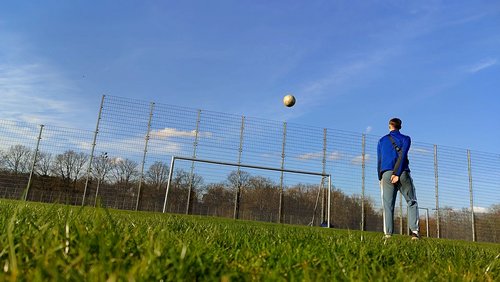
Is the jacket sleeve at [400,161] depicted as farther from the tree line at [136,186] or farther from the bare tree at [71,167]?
the bare tree at [71,167]

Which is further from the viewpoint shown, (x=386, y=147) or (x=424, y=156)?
(x=424, y=156)

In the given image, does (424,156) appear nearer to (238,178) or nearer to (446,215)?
(446,215)

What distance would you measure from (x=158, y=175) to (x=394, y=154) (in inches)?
322

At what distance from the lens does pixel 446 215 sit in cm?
1540

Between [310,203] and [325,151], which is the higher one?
[325,151]

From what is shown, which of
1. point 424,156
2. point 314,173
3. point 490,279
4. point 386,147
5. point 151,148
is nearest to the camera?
point 490,279

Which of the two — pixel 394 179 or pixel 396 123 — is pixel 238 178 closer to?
pixel 396 123

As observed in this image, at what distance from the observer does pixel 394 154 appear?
546 centimetres

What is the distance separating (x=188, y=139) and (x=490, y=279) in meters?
11.4

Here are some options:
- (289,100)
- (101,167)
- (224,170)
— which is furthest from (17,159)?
(289,100)

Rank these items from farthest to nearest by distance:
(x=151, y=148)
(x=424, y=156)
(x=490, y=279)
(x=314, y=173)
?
1. (x=424, y=156)
2. (x=314, y=173)
3. (x=151, y=148)
4. (x=490, y=279)

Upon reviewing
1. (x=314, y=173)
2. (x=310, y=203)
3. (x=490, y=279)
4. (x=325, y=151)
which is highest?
(x=325, y=151)

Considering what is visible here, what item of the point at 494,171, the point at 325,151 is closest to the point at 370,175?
the point at 325,151

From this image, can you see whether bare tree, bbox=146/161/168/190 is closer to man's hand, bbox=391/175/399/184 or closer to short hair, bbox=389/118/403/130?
short hair, bbox=389/118/403/130
